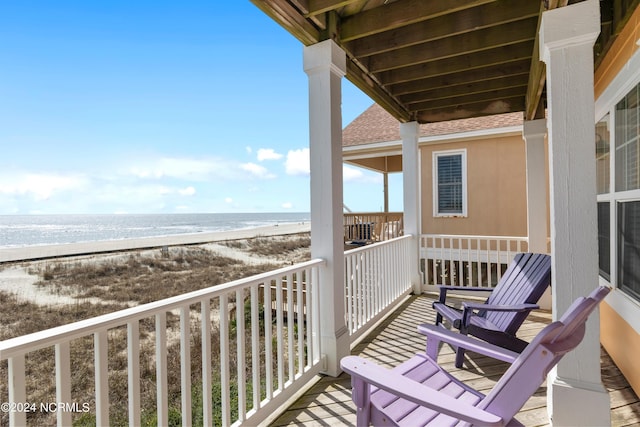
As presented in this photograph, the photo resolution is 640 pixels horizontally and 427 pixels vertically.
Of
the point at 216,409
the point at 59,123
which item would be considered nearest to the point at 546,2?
the point at 216,409

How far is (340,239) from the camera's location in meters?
2.91

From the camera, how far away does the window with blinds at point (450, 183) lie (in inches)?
306

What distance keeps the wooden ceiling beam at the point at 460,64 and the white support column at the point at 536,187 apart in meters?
1.62

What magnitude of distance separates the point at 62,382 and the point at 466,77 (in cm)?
424

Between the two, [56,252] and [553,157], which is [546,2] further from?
[56,252]

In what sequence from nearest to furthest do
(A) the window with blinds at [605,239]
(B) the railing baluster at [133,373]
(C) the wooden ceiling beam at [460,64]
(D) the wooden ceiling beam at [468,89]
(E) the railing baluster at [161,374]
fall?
(B) the railing baluster at [133,373], (E) the railing baluster at [161,374], (A) the window with blinds at [605,239], (C) the wooden ceiling beam at [460,64], (D) the wooden ceiling beam at [468,89]

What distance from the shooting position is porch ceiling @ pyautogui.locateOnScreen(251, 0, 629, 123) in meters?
2.48

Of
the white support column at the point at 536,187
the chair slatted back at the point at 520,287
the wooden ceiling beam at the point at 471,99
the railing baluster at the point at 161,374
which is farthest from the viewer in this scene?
the white support column at the point at 536,187

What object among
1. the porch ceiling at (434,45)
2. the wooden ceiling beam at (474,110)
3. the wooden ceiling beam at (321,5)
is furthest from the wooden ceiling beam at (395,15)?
the wooden ceiling beam at (474,110)

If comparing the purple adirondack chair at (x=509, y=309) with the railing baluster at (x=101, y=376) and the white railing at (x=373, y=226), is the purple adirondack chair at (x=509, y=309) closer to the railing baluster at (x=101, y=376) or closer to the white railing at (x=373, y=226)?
the railing baluster at (x=101, y=376)

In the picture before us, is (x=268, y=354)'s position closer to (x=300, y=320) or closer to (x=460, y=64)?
(x=300, y=320)

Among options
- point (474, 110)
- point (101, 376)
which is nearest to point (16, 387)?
point (101, 376)

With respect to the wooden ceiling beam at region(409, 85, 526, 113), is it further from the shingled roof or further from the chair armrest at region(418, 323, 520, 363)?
the chair armrest at region(418, 323, 520, 363)

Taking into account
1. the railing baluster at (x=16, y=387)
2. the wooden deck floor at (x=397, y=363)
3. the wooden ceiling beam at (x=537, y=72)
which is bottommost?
the wooden deck floor at (x=397, y=363)
